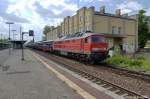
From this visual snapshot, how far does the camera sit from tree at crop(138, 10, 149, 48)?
90.4 metres

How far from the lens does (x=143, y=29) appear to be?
9388 cm

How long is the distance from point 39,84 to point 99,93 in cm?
338

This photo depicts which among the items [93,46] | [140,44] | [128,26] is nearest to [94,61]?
[93,46]

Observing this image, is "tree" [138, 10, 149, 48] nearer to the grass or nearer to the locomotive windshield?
the grass

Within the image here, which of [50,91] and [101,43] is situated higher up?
[101,43]

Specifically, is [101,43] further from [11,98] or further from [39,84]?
[11,98]

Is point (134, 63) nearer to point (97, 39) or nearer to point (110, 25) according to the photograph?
point (97, 39)

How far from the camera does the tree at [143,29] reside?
296ft

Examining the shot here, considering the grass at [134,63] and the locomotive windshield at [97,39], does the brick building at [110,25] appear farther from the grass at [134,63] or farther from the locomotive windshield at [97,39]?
the locomotive windshield at [97,39]

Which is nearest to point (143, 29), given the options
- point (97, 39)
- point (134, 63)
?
point (97, 39)

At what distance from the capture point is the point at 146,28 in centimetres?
9388

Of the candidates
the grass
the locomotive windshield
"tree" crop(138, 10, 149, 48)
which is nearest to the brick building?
"tree" crop(138, 10, 149, 48)

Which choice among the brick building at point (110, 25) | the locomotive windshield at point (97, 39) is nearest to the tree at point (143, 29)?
the brick building at point (110, 25)

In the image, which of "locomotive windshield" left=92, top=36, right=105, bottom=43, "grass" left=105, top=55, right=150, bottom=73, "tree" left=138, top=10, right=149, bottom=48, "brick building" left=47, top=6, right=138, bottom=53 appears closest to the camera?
"grass" left=105, top=55, right=150, bottom=73
